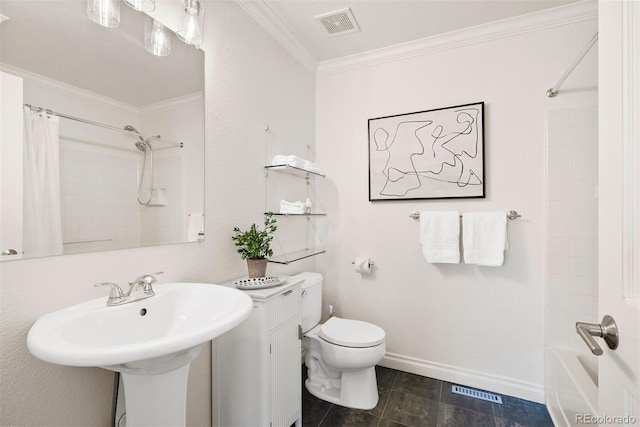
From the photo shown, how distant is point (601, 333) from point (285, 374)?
1.24 m

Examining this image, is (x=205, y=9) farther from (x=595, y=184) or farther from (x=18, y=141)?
(x=595, y=184)

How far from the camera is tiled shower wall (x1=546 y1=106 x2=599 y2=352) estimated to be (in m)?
1.70

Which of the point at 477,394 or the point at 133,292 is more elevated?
the point at 133,292

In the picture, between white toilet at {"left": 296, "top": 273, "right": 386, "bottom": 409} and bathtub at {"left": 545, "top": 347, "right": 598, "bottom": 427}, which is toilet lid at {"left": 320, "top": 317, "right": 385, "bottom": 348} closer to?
white toilet at {"left": 296, "top": 273, "right": 386, "bottom": 409}

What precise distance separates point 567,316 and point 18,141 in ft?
8.79

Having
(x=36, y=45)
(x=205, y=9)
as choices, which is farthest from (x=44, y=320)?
(x=205, y=9)

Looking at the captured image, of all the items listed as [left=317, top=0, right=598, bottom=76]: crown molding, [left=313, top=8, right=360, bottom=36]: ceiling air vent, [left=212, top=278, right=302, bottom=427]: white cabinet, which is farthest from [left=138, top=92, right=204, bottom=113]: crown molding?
[left=317, top=0, right=598, bottom=76]: crown molding

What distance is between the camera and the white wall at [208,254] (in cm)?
83

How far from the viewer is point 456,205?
2041 millimetres

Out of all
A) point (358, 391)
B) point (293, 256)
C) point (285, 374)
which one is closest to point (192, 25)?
point (293, 256)

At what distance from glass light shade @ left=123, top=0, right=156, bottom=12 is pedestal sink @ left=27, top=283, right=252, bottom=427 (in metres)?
1.07

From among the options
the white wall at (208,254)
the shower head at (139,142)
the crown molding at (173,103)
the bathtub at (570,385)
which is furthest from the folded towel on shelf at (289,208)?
the bathtub at (570,385)

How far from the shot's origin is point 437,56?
6.91ft

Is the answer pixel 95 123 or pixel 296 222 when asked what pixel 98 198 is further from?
pixel 296 222
